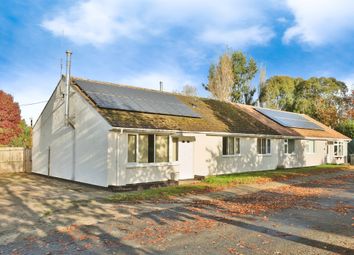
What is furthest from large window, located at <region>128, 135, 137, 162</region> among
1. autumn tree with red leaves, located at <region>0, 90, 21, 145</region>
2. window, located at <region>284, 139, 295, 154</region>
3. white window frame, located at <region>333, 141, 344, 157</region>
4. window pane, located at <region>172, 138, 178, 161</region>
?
autumn tree with red leaves, located at <region>0, 90, 21, 145</region>

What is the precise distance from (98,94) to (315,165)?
22958 millimetres

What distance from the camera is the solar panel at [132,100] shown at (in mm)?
18495

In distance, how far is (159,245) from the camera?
7.59 meters

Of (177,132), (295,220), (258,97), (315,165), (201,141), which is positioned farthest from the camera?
(258,97)

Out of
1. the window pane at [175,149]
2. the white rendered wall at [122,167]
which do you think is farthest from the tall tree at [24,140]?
the white rendered wall at [122,167]

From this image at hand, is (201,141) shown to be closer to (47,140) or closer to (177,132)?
(177,132)

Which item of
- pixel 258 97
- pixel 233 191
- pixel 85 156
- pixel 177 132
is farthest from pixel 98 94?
pixel 258 97

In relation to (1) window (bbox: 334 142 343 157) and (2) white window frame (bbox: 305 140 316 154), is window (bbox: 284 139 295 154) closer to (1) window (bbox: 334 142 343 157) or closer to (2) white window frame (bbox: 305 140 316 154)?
(2) white window frame (bbox: 305 140 316 154)

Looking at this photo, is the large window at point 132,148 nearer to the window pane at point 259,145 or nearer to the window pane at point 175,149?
the window pane at point 175,149

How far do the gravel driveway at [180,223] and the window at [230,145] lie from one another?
7451mm

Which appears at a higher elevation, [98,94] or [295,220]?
[98,94]

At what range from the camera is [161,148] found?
61.2 feet

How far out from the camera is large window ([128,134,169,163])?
56.6 ft

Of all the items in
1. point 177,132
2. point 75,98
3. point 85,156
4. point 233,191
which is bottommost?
point 233,191
